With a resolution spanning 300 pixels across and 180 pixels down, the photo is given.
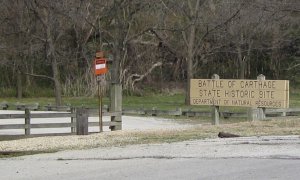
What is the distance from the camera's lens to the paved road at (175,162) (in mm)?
10953

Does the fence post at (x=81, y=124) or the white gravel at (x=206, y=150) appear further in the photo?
the fence post at (x=81, y=124)

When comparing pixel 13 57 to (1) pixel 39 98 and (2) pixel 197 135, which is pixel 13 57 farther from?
(2) pixel 197 135

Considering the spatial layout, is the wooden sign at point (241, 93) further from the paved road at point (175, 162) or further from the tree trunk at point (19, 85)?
the tree trunk at point (19, 85)

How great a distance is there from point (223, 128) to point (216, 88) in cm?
341

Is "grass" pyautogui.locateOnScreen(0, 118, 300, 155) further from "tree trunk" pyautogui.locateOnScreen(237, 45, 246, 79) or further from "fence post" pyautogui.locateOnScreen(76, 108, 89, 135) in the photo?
"tree trunk" pyautogui.locateOnScreen(237, 45, 246, 79)

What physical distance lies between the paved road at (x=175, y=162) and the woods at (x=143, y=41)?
19.5m

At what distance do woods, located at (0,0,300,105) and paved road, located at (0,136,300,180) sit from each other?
63.9 feet

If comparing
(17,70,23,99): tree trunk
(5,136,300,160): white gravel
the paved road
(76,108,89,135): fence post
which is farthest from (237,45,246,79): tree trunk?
the paved road

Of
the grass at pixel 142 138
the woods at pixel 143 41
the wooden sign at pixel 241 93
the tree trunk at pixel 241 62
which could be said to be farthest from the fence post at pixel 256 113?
the tree trunk at pixel 241 62

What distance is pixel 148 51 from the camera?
5622 cm

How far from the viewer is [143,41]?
5488 centimetres

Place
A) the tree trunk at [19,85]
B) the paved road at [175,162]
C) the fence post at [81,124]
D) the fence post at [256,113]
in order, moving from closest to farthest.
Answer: the paved road at [175,162], the fence post at [81,124], the fence post at [256,113], the tree trunk at [19,85]

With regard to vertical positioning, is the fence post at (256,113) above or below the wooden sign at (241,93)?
below

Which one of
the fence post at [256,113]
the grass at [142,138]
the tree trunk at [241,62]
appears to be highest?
the tree trunk at [241,62]
